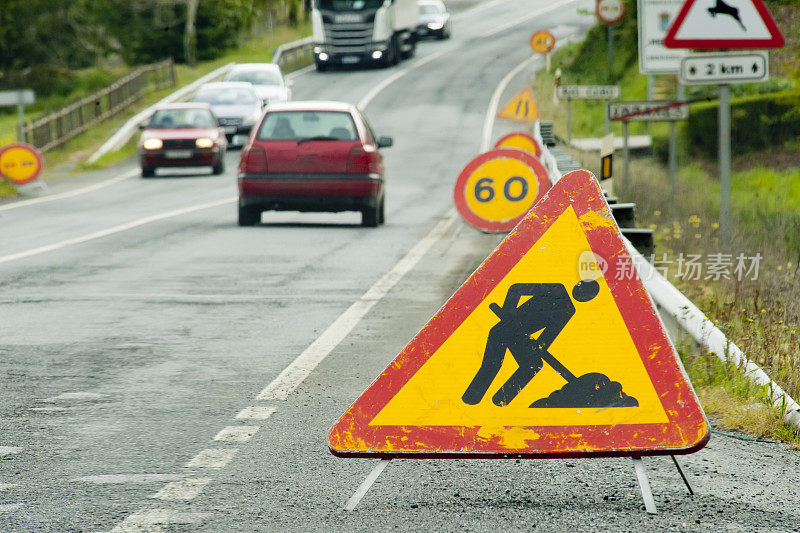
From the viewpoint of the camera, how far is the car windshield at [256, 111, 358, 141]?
17.7 metres

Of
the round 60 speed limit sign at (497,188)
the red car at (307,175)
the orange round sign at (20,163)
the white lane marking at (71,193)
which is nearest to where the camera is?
the round 60 speed limit sign at (497,188)

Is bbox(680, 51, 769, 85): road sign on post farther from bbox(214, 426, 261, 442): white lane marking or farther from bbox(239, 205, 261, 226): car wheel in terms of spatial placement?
bbox(239, 205, 261, 226): car wheel

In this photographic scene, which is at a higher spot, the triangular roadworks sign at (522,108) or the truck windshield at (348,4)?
the truck windshield at (348,4)

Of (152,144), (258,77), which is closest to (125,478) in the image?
(152,144)

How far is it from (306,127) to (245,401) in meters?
11.7

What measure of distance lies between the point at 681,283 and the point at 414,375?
5163mm

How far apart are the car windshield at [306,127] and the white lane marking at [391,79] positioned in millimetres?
25572

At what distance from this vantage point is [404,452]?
4.71m

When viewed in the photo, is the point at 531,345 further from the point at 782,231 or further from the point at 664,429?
the point at 782,231

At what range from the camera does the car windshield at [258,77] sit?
41.9m

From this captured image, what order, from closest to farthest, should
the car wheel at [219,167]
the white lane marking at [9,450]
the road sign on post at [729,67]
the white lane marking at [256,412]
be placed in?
the white lane marking at [9,450], the white lane marking at [256,412], the road sign on post at [729,67], the car wheel at [219,167]

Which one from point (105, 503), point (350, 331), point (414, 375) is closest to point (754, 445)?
point (414, 375)

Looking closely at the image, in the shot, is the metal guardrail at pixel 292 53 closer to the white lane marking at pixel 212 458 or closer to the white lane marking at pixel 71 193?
the white lane marking at pixel 71 193

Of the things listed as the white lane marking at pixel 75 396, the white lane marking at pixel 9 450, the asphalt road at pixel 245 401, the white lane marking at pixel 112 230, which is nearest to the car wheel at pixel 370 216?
the asphalt road at pixel 245 401
